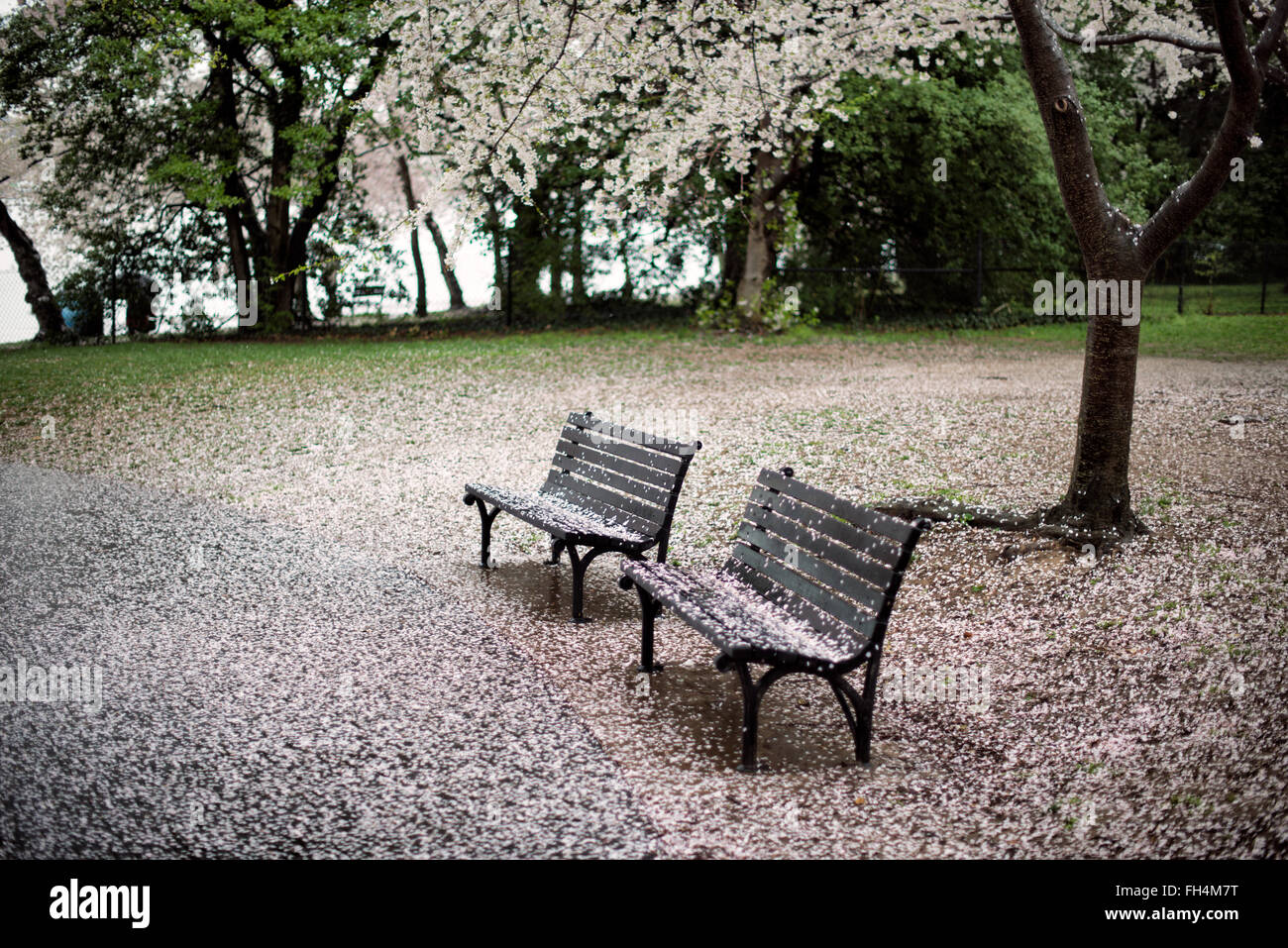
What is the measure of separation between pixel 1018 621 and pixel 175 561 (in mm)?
4826

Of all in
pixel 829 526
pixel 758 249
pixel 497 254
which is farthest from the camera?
pixel 497 254

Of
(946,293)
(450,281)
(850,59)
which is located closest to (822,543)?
(850,59)

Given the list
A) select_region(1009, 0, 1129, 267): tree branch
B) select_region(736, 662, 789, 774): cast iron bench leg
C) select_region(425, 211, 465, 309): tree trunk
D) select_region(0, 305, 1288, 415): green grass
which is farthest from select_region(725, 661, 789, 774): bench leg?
select_region(425, 211, 465, 309): tree trunk

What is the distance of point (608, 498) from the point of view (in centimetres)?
621

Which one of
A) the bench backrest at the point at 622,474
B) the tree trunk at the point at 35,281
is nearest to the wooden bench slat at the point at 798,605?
the bench backrest at the point at 622,474

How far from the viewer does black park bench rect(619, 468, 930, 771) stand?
150 inches

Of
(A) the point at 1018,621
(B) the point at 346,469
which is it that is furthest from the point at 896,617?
(B) the point at 346,469

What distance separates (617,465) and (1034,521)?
8.39 feet

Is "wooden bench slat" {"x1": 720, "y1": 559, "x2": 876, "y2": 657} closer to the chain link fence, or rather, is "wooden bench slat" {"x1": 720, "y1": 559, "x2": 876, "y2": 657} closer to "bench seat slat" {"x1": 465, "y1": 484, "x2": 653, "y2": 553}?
"bench seat slat" {"x1": 465, "y1": 484, "x2": 653, "y2": 553}

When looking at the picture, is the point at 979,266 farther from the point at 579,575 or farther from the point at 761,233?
the point at 579,575

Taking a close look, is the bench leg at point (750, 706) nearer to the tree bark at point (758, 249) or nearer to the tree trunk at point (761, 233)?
the tree trunk at point (761, 233)

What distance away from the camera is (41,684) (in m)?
4.61

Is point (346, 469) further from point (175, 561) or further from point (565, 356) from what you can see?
point (565, 356)

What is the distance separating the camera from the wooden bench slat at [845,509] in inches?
151
